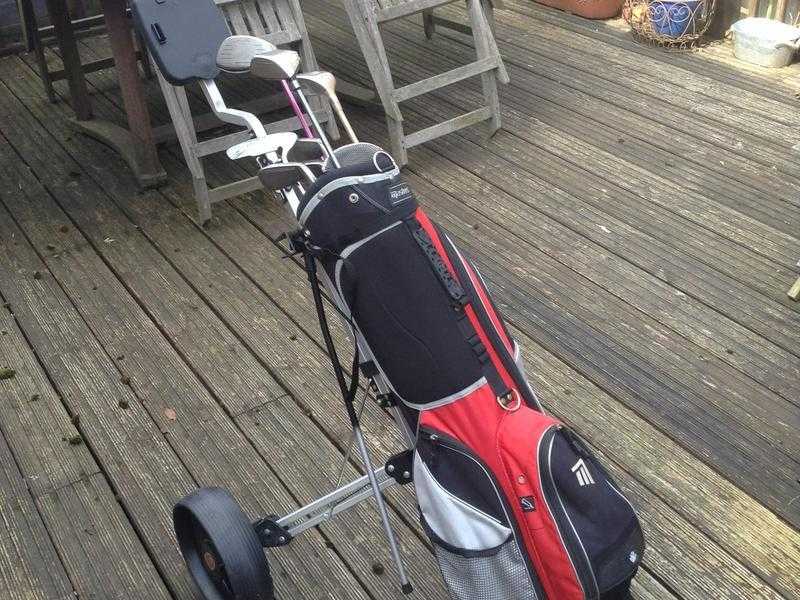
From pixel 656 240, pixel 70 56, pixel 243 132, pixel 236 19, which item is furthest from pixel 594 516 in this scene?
pixel 70 56

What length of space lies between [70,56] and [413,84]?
56.9 inches

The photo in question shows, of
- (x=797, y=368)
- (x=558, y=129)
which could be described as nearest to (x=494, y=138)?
(x=558, y=129)

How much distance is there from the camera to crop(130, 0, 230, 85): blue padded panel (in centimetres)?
207

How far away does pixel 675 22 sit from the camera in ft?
15.4

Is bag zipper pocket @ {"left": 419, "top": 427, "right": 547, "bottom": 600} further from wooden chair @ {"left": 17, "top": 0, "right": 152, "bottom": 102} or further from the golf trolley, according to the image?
wooden chair @ {"left": 17, "top": 0, "right": 152, "bottom": 102}

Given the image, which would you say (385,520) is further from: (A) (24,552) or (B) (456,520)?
(A) (24,552)

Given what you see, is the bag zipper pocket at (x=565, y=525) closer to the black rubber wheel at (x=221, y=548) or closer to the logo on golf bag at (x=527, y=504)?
the logo on golf bag at (x=527, y=504)

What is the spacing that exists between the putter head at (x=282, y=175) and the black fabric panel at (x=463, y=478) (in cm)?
50

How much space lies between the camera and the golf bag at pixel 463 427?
1.66 metres

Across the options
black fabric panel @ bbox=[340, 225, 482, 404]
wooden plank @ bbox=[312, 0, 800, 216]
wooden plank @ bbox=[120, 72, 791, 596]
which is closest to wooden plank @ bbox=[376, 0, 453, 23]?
wooden plank @ bbox=[312, 0, 800, 216]

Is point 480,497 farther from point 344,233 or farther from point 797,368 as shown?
point 797,368

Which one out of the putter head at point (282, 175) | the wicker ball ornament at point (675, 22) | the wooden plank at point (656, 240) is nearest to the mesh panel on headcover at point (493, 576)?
the putter head at point (282, 175)

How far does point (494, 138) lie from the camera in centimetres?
405

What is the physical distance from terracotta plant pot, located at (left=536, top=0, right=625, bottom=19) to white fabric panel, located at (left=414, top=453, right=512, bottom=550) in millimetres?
3912
